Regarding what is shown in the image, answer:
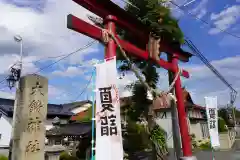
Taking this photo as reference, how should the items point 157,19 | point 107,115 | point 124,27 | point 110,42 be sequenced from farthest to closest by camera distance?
point 157,19, point 124,27, point 110,42, point 107,115

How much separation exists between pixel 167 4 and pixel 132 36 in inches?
81.9

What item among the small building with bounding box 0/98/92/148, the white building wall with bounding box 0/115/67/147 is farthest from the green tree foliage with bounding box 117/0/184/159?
the white building wall with bounding box 0/115/67/147

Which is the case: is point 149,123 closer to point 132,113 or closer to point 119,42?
point 132,113

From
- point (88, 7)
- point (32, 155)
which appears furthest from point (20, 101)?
point (88, 7)

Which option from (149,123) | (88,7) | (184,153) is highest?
(88,7)

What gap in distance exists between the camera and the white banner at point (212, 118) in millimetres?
9148

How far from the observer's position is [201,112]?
31594 millimetres

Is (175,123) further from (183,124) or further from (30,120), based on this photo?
(30,120)

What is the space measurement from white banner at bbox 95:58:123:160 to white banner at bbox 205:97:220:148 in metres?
5.96

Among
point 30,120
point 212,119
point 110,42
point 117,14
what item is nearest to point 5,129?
point 30,120

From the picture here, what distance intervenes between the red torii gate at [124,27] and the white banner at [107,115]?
900 mm

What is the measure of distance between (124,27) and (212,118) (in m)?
5.53

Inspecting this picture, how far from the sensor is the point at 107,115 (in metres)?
4.60

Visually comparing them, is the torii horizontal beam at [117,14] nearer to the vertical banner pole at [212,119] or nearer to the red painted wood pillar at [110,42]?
the red painted wood pillar at [110,42]
